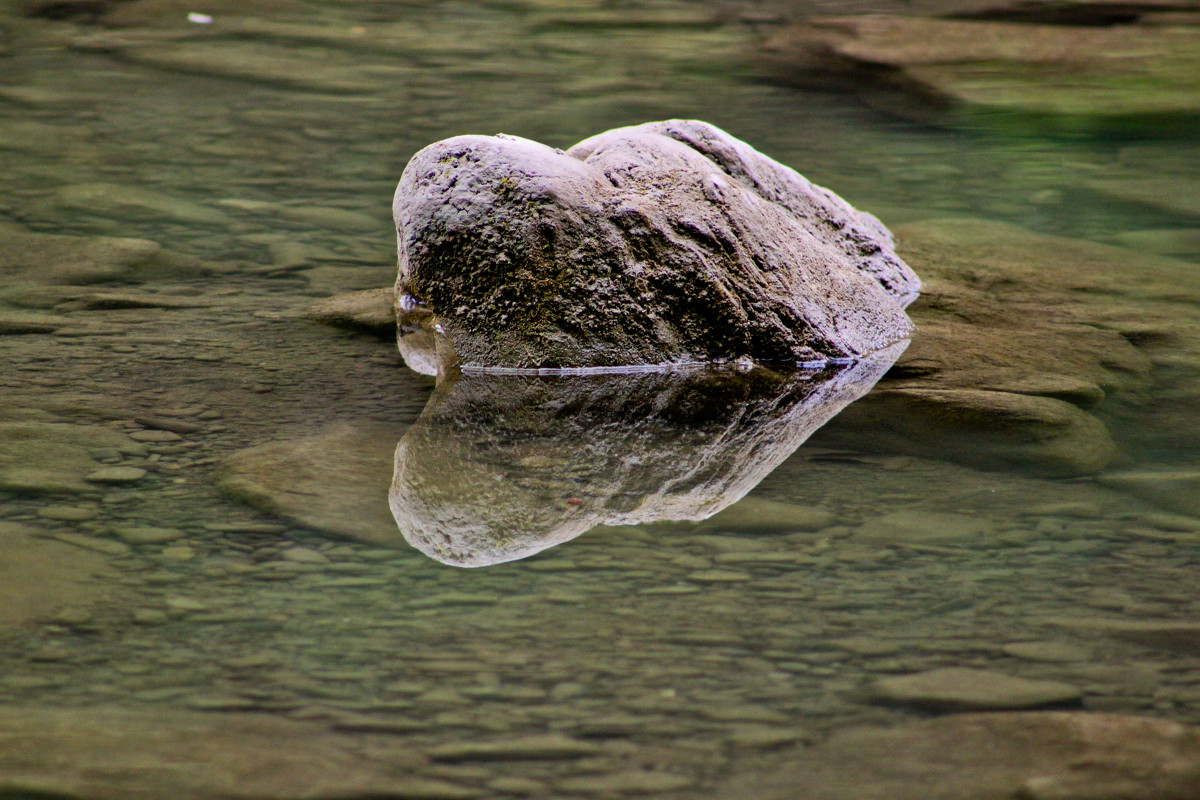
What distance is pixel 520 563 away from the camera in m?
2.33

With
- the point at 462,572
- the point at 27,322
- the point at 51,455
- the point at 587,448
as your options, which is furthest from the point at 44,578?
the point at 27,322

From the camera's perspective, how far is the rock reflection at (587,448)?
251 centimetres

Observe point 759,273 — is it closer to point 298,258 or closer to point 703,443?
point 703,443

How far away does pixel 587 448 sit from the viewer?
2.88 meters

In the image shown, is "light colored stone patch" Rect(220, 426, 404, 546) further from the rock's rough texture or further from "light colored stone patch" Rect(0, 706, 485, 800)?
the rock's rough texture

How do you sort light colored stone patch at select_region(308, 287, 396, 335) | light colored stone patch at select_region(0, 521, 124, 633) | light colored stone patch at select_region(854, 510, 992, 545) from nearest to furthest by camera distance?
light colored stone patch at select_region(0, 521, 124, 633) < light colored stone patch at select_region(854, 510, 992, 545) < light colored stone patch at select_region(308, 287, 396, 335)

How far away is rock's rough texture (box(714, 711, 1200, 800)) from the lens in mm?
1708

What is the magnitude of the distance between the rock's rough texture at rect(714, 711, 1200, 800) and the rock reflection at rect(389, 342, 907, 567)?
772 millimetres

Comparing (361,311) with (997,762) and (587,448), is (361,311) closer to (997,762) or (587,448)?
Answer: (587,448)

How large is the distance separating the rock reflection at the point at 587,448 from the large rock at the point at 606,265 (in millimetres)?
103

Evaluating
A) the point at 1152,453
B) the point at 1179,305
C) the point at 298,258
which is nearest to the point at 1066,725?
the point at 1152,453

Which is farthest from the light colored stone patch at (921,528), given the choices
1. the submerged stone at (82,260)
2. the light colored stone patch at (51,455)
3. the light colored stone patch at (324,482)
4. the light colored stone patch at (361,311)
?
the submerged stone at (82,260)

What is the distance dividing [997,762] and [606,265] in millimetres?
1892

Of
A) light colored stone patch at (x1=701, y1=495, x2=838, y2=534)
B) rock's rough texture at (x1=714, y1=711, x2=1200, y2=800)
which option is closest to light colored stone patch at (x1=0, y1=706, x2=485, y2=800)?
rock's rough texture at (x1=714, y1=711, x2=1200, y2=800)
